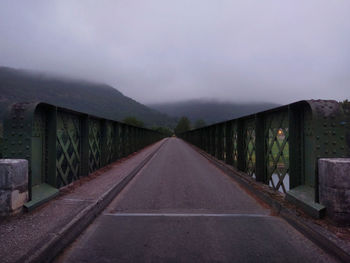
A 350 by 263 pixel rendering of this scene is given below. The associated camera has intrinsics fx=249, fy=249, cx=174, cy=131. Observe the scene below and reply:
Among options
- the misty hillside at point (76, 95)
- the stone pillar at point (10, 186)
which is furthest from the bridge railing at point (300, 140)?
the misty hillside at point (76, 95)

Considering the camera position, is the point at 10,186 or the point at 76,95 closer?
the point at 10,186

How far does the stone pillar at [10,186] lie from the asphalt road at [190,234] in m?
1.21

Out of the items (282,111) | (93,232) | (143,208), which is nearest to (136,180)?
(143,208)

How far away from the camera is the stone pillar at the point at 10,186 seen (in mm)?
3830

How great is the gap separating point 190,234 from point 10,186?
2.87 meters

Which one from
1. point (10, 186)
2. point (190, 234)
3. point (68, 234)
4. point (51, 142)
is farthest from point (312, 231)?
point (51, 142)

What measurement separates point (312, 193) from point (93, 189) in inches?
189

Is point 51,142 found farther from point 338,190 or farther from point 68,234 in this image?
point 338,190

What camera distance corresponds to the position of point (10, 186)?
385cm

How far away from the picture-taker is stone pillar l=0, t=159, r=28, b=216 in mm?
3830

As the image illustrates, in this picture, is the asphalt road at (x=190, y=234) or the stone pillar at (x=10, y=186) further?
the stone pillar at (x=10, y=186)

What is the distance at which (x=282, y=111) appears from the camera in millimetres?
5602

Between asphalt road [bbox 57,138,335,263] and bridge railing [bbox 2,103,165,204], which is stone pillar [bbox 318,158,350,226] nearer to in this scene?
asphalt road [bbox 57,138,335,263]

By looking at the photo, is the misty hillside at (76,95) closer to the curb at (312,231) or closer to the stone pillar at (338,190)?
the curb at (312,231)
